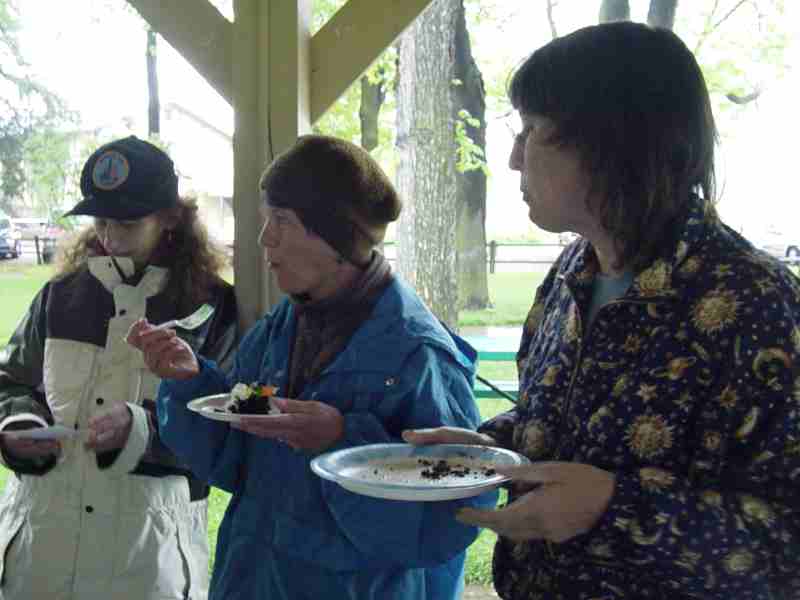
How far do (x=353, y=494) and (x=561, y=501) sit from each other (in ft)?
1.97

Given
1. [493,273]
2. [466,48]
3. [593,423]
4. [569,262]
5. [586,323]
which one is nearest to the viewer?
[593,423]

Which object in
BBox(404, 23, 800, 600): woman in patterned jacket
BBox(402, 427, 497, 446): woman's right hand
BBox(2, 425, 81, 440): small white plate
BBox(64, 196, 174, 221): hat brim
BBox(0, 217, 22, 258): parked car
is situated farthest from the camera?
BBox(0, 217, 22, 258): parked car

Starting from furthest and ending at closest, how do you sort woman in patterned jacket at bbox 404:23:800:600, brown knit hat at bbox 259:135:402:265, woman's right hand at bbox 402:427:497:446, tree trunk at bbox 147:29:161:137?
tree trunk at bbox 147:29:161:137
brown knit hat at bbox 259:135:402:265
woman's right hand at bbox 402:427:497:446
woman in patterned jacket at bbox 404:23:800:600

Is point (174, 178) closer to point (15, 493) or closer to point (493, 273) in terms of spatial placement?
point (15, 493)

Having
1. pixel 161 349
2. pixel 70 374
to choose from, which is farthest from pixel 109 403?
pixel 161 349

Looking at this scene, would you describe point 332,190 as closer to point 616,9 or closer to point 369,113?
point 616,9

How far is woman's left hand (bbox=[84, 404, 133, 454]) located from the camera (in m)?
1.85

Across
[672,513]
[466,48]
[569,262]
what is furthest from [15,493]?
[466,48]

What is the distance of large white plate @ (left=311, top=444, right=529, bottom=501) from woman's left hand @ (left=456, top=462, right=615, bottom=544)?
95 millimetres

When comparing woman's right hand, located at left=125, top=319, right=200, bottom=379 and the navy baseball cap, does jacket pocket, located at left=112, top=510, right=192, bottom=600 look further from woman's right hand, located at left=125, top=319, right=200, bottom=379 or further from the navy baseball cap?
the navy baseball cap

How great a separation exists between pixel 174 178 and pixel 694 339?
1.53 m

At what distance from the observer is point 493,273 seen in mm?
9844


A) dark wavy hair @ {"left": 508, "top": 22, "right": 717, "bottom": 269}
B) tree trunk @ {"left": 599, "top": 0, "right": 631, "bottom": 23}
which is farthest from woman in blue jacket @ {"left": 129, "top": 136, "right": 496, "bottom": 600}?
tree trunk @ {"left": 599, "top": 0, "right": 631, "bottom": 23}

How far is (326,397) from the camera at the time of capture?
5.25ft
